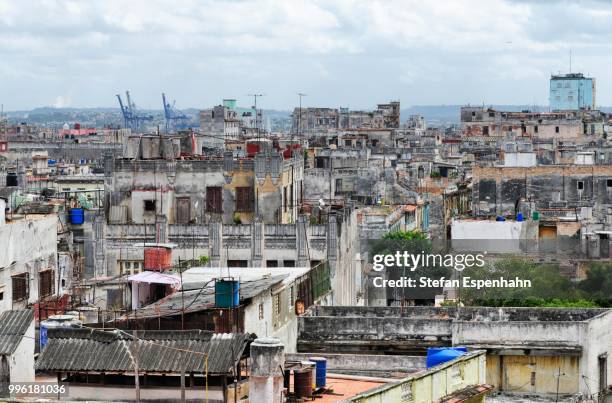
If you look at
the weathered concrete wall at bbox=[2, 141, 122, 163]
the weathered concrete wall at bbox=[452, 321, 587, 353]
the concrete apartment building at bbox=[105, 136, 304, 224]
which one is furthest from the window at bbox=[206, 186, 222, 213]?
the weathered concrete wall at bbox=[2, 141, 122, 163]

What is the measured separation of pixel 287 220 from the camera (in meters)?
52.7

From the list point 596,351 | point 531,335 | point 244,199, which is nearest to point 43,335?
point 531,335

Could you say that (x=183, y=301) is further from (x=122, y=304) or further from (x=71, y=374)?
(x=71, y=374)

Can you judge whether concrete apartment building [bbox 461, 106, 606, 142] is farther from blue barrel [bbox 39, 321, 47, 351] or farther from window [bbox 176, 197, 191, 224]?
blue barrel [bbox 39, 321, 47, 351]

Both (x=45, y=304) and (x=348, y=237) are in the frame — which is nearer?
(x=45, y=304)

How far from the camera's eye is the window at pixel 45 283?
125ft

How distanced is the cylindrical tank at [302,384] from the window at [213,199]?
27.0 meters

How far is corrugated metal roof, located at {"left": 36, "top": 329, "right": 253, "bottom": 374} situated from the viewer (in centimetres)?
2309

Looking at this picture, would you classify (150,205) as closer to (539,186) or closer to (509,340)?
(509,340)

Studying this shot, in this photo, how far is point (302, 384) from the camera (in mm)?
25047

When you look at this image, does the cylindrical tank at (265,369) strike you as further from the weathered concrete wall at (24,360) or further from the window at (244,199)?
the window at (244,199)

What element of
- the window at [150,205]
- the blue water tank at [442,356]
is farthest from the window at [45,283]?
the blue water tank at [442,356]

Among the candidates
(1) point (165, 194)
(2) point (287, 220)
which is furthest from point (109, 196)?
(2) point (287, 220)

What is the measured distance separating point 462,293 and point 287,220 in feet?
22.4
